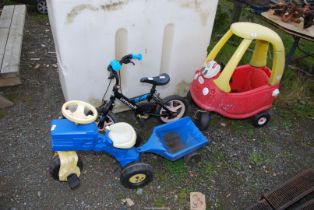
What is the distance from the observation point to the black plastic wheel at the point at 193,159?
2.77 metres

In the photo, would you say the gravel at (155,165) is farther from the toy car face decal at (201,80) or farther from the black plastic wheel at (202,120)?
the toy car face decal at (201,80)

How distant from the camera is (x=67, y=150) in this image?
233 centimetres

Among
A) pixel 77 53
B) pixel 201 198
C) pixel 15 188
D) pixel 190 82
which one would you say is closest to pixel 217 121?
pixel 190 82

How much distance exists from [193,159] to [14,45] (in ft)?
9.13

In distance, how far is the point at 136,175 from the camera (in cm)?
249

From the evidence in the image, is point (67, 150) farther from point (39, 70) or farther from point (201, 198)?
point (39, 70)

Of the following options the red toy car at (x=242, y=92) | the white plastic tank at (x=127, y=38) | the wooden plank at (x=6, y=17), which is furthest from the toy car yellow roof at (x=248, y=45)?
the wooden plank at (x=6, y=17)

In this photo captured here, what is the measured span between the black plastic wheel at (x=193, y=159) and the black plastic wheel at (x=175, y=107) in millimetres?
590

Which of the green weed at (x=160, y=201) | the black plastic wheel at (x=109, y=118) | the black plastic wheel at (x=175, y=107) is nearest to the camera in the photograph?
the green weed at (x=160, y=201)

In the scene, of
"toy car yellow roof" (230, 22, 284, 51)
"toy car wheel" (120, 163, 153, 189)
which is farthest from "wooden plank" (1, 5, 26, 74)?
"toy car yellow roof" (230, 22, 284, 51)

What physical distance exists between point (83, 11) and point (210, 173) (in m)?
1.93

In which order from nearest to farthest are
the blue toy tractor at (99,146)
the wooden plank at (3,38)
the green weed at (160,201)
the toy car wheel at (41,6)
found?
the blue toy tractor at (99,146), the green weed at (160,201), the wooden plank at (3,38), the toy car wheel at (41,6)

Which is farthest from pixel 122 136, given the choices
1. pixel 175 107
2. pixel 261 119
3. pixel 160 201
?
pixel 261 119

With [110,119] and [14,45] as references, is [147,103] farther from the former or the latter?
[14,45]
